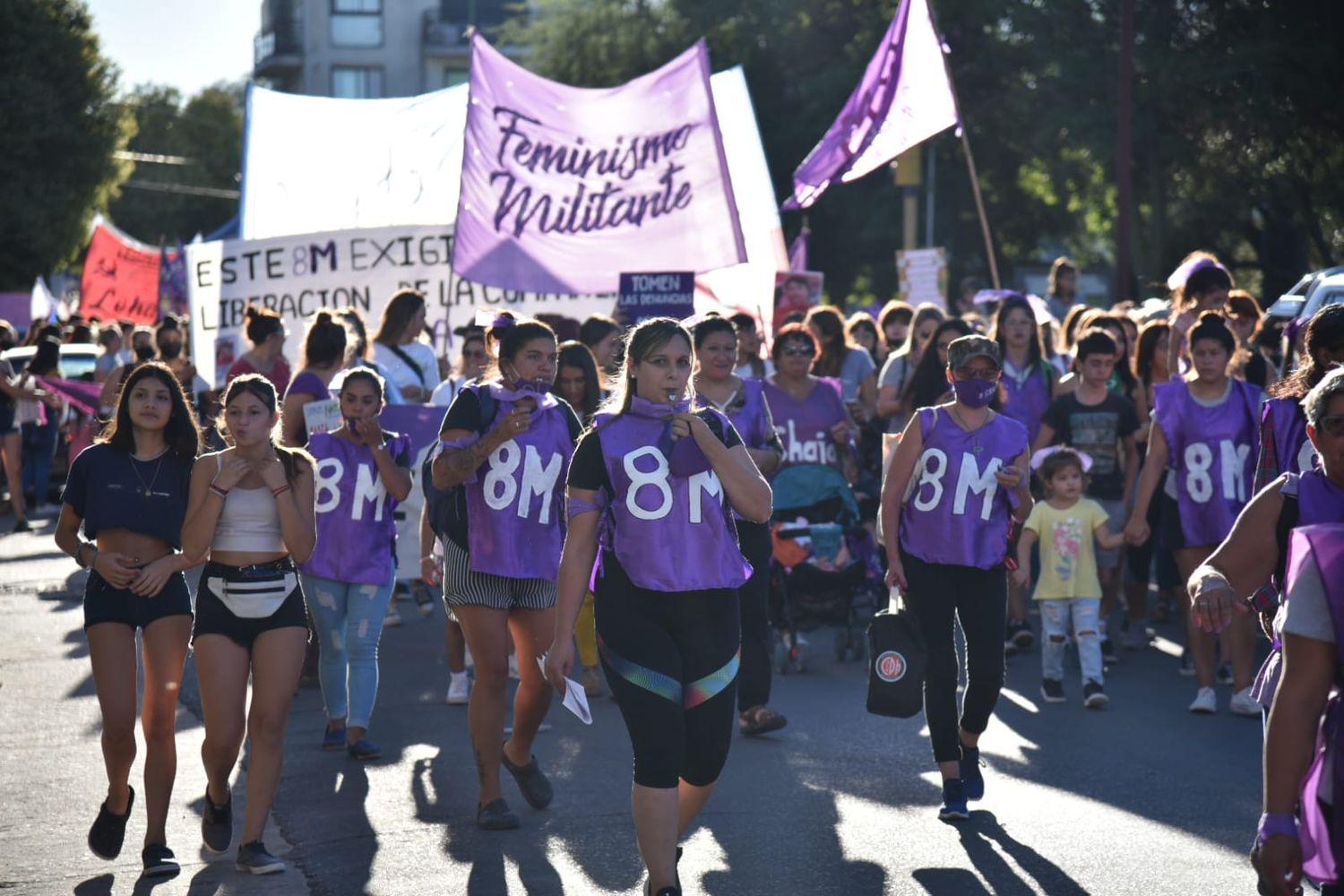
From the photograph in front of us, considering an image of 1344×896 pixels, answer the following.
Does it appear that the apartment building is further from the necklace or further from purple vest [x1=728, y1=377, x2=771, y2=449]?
the necklace

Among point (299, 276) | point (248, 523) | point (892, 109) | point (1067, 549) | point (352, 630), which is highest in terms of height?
point (892, 109)

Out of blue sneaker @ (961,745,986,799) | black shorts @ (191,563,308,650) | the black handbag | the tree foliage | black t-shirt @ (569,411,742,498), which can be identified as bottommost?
blue sneaker @ (961,745,986,799)

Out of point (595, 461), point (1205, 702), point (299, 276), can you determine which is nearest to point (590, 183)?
point (299, 276)

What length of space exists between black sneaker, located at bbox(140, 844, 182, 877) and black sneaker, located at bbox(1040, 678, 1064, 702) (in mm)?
4805

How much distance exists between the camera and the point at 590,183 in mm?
13562

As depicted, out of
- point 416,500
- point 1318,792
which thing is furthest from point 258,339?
point 1318,792

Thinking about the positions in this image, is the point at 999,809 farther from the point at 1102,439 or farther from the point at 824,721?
the point at 1102,439

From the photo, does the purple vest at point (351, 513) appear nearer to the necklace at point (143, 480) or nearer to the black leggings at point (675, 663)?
the necklace at point (143, 480)


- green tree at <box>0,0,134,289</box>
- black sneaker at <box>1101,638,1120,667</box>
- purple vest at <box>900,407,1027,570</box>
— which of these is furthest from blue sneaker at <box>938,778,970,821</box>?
green tree at <box>0,0,134,289</box>

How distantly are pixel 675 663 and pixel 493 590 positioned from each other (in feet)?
5.51

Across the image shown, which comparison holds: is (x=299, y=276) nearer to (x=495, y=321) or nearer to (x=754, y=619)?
(x=754, y=619)

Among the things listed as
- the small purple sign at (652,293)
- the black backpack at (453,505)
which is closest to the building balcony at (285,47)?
the small purple sign at (652,293)

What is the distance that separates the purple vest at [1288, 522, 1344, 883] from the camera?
380cm

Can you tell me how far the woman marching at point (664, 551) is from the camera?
5641 millimetres
